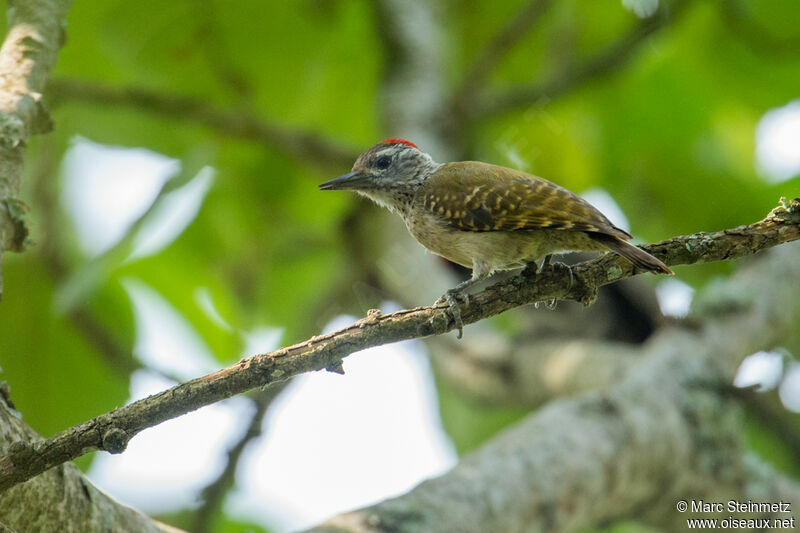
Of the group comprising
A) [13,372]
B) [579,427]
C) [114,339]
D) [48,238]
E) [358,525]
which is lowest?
[358,525]

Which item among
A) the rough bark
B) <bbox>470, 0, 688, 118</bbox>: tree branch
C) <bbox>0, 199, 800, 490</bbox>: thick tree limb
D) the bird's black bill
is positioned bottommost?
the rough bark

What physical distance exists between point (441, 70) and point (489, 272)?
292cm

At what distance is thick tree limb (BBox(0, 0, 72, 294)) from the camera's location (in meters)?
2.71

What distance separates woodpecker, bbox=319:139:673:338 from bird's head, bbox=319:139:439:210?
58 mm

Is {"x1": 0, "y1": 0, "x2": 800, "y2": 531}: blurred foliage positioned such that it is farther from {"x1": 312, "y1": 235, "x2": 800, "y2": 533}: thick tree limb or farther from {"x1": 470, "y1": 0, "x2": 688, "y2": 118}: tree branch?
{"x1": 312, "y1": 235, "x2": 800, "y2": 533}: thick tree limb

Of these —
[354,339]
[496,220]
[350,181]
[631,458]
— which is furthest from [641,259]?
[350,181]

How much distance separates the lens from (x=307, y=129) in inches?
243

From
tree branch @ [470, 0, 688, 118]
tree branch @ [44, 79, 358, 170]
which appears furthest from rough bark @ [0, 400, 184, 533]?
tree branch @ [470, 0, 688, 118]

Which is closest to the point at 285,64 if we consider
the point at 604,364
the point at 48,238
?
the point at 48,238

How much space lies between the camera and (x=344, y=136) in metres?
6.96

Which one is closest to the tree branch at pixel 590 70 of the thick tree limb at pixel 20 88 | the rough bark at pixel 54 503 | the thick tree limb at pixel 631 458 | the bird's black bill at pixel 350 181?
the bird's black bill at pixel 350 181

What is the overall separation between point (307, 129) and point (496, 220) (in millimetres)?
2838

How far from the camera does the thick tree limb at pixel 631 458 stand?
11.3 feet

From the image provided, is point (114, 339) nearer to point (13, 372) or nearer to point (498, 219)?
point (13, 372)
